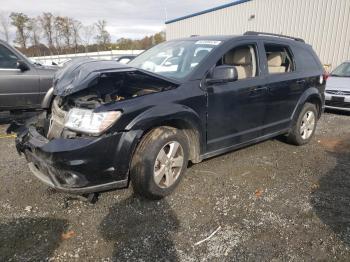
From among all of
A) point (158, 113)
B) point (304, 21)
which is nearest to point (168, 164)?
point (158, 113)

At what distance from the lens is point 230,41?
4.01 metres

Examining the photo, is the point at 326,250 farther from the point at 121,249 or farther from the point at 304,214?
the point at 121,249

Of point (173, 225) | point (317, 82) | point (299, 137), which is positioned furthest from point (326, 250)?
point (317, 82)

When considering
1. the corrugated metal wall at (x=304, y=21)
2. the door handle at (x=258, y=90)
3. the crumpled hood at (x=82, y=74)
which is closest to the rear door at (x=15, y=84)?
the crumpled hood at (x=82, y=74)

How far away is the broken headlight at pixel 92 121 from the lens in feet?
9.21

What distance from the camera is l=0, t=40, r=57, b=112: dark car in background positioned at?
6371 mm

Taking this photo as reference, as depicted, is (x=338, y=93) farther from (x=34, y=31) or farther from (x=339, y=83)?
(x=34, y=31)

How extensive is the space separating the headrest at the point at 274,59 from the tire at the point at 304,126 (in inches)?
36.8

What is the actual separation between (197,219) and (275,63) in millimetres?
2922

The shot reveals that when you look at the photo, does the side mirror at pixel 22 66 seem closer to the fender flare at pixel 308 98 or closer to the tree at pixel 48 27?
the fender flare at pixel 308 98

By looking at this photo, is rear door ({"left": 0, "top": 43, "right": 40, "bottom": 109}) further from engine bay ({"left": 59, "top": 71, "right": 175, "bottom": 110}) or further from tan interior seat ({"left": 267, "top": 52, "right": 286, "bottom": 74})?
tan interior seat ({"left": 267, "top": 52, "right": 286, "bottom": 74})

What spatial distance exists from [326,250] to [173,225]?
1.31 meters

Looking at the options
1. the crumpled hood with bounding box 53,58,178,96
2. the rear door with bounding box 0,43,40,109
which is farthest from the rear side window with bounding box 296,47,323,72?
the rear door with bounding box 0,43,40,109

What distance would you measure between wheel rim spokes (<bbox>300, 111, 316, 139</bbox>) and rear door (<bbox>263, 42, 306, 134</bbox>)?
479 mm
